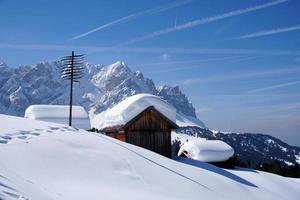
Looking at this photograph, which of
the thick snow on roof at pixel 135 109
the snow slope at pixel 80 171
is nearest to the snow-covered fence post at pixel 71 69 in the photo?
the thick snow on roof at pixel 135 109

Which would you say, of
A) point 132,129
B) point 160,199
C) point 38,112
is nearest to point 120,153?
point 160,199

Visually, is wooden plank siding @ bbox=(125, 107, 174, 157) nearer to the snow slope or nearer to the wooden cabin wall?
the wooden cabin wall

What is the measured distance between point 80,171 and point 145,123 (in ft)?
71.1

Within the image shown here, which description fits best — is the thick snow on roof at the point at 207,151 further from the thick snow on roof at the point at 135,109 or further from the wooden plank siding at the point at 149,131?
the thick snow on roof at the point at 135,109

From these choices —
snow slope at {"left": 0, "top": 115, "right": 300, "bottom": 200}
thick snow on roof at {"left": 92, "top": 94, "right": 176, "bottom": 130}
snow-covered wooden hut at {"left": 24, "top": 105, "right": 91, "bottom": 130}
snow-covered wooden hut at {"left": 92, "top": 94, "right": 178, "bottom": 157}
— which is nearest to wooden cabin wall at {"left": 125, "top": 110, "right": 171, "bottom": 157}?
snow-covered wooden hut at {"left": 92, "top": 94, "right": 178, "bottom": 157}

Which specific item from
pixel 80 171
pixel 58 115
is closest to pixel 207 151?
pixel 58 115

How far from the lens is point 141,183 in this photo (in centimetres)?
1731

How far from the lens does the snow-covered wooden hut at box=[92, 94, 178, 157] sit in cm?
3694

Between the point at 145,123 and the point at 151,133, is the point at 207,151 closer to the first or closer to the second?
the point at 151,133

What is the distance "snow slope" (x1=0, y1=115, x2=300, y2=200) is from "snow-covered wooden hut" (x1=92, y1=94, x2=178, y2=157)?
1316 cm

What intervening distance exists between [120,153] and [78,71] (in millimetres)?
28244

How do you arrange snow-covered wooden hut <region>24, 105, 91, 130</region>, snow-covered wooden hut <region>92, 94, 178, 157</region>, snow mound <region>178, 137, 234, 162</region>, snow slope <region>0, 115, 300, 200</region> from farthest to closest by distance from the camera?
snow-covered wooden hut <region>24, 105, 91, 130</region>, snow mound <region>178, 137, 234, 162</region>, snow-covered wooden hut <region>92, 94, 178, 157</region>, snow slope <region>0, 115, 300, 200</region>

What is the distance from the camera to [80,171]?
52.6 feet

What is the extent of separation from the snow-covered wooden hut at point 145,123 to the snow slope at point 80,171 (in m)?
13.2
